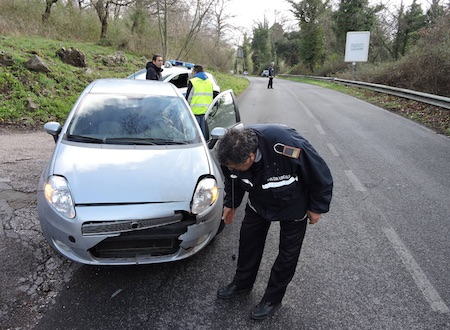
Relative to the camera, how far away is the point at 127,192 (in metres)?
2.88

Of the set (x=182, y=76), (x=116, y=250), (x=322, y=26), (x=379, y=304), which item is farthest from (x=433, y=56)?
(x=322, y=26)

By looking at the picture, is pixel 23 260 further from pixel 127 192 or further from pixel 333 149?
pixel 333 149

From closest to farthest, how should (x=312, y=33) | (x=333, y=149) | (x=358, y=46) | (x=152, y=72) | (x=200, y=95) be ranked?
1. (x=200, y=95)
2. (x=333, y=149)
3. (x=152, y=72)
4. (x=358, y=46)
5. (x=312, y=33)

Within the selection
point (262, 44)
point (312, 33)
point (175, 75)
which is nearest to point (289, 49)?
point (262, 44)

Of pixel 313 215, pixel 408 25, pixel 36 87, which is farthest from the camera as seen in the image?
pixel 408 25

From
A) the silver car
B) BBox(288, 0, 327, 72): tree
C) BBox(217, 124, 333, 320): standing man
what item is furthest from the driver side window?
BBox(288, 0, 327, 72): tree

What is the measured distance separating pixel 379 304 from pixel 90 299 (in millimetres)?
2299

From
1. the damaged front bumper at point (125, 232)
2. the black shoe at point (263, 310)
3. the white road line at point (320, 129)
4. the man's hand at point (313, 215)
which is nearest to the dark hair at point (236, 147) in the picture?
the man's hand at point (313, 215)

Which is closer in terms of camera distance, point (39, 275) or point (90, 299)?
point (90, 299)

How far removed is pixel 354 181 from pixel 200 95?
314cm

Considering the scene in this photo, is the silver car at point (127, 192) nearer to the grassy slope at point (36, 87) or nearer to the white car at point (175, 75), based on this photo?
the grassy slope at point (36, 87)

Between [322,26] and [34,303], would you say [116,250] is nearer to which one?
[34,303]

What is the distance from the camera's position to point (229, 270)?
125 inches

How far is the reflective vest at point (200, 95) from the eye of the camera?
6.50 metres
